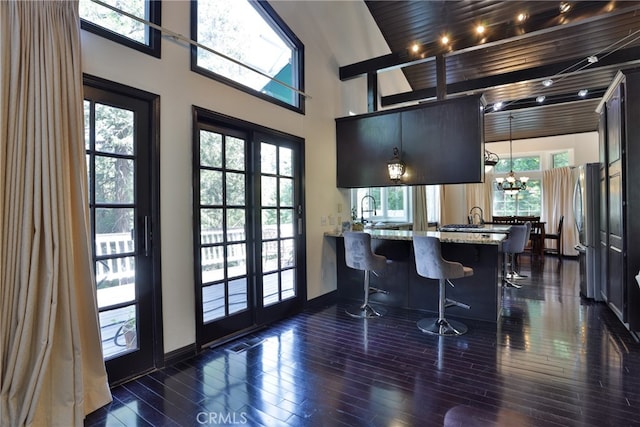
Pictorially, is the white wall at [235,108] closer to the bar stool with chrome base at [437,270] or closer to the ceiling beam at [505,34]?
the ceiling beam at [505,34]

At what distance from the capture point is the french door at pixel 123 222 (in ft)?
7.46

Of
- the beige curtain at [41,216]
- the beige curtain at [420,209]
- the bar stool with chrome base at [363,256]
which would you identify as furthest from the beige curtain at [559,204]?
the beige curtain at [41,216]

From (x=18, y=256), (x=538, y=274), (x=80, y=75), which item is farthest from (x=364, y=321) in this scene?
(x=538, y=274)

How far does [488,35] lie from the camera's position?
12.5 feet

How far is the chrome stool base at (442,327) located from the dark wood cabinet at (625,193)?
150cm

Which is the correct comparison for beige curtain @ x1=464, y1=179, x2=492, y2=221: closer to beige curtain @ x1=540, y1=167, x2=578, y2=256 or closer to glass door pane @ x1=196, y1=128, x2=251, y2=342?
beige curtain @ x1=540, y1=167, x2=578, y2=256

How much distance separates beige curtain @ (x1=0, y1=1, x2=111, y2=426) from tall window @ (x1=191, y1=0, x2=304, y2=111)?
1115 mm

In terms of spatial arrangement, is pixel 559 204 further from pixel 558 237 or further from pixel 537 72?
pixel 537 72

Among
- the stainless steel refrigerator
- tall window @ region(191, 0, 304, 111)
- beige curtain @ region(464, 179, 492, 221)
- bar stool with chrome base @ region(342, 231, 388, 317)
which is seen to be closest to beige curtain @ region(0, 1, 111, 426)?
tall window @ region(191, 0, 304, 111)

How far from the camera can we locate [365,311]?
3896 mm

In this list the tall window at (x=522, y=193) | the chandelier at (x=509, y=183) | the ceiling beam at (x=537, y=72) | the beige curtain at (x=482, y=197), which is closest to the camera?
the ceiling beam at (x=537, y=72)

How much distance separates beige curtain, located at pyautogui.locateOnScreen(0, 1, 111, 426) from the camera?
5.76ft

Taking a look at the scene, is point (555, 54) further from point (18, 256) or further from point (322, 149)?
point (18, 256)

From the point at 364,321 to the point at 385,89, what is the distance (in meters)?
4.67
